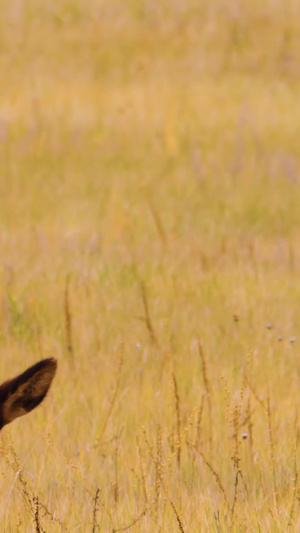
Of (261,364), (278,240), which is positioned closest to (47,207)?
(278,240)

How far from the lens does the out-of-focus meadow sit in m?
2.82

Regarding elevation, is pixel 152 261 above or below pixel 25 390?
below

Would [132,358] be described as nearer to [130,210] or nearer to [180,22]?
[130,210]

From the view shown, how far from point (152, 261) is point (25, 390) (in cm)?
369

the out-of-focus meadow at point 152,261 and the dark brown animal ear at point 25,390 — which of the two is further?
the out-of-focus meadow at point 152,261

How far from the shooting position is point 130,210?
22.4ft

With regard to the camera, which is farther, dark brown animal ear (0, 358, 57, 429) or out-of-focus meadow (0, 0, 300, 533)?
out-of-focus meadow (0, 0, 300, 533)

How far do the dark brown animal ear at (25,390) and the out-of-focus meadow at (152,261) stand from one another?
0.54 meters

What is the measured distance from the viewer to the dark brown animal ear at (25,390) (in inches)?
66.1

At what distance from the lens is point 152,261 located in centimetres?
538

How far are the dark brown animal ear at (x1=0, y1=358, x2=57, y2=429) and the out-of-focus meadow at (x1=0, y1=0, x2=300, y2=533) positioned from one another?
0.54 m

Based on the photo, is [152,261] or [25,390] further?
[152,261]

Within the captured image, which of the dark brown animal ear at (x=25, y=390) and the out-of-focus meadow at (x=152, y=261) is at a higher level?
the dark brown animal ear at (x=25, y=390)

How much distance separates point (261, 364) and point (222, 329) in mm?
417
